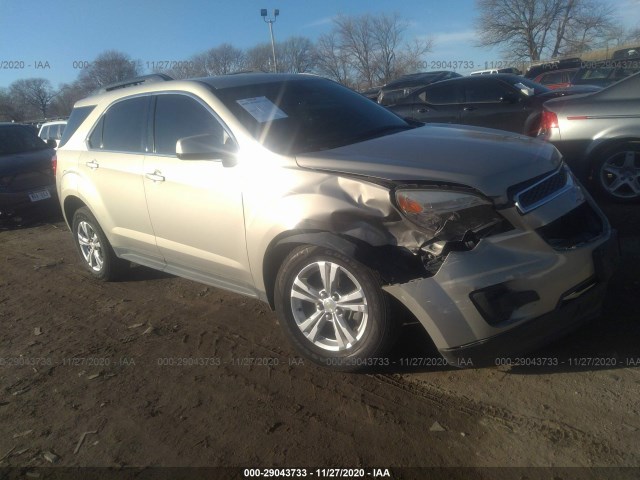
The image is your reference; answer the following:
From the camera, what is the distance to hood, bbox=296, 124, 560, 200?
275 centimetres

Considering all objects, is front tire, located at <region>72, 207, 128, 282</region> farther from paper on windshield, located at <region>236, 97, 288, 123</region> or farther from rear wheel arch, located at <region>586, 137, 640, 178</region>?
rear wheel arch, located at <region>586, 137, 640, 178</region>

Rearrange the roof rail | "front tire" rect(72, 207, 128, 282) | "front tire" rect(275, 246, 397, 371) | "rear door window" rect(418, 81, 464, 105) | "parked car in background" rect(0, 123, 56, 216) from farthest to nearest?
"rear door window" rect(418, 81, 464, 105)
"parked car in background" rect(0, 123, 56, 216)
"front tire" rect(72, 207, 128, 282)
the roof rail
"front tire" rect(275, 246, 397, 371)

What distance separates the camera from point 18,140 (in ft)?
30.1

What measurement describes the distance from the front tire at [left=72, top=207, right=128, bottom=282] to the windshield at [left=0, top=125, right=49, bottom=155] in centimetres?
458

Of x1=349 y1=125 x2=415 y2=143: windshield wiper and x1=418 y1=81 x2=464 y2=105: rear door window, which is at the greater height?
x1=349 y1=125 x2=415 y2=143: windshield wiper

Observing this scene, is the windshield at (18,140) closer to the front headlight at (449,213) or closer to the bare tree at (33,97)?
the front headlight at (449,213)

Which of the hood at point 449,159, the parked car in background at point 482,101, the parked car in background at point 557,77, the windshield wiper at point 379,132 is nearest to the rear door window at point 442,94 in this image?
the parked car in background at point 482,101

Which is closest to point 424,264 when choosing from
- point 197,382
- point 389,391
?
point 389,391

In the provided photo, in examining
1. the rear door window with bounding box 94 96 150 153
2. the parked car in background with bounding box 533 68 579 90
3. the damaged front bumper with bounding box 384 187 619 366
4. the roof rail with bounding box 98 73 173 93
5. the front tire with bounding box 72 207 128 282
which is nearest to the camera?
the damaged front bumper with bounding box 384 187 619 366

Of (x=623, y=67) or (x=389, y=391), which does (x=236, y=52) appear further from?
(x=389, y=391)

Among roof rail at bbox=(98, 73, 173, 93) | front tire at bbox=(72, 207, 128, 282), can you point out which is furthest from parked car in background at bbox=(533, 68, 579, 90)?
front tire at bbox=(72, 207, 128, 282)

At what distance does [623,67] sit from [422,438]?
49.7 ft

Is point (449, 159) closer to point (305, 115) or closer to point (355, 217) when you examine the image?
point (355, 217)

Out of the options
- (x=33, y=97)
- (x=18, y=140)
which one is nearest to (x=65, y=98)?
(x=33, y=97)
